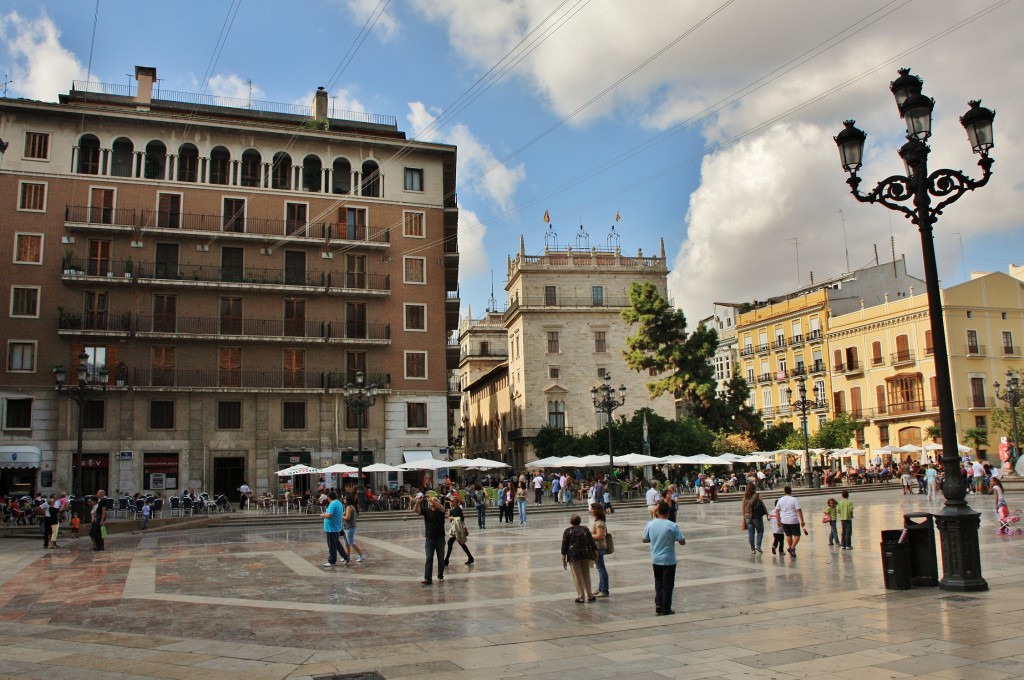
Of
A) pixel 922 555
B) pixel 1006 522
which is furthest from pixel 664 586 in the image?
pixel 1006 522

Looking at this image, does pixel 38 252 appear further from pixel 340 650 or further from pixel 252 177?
pixel 340 650

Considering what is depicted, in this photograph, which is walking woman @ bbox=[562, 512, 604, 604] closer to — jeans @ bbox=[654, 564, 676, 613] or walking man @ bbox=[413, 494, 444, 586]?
jeans @ bbox=[654, 564, 676, 613]

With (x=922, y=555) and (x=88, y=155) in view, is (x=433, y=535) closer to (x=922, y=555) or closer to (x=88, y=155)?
(x=922, y=555)

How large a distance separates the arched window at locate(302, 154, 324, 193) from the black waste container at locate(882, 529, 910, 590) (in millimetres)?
36961

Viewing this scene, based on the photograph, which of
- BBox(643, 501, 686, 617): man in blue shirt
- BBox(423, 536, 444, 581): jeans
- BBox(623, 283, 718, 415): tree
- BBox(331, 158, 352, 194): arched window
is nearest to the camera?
BBox(643, 501, 686, 617): man in blue shirt

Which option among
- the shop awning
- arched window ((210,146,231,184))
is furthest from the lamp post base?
arched window ((210,146,231,184))

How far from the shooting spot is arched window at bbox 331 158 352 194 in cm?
4341

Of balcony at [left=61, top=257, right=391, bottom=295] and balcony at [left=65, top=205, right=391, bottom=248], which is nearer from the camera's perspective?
balcony at [left=61, top=257, right=391, bottom=295]

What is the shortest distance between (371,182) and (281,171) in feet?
15.2

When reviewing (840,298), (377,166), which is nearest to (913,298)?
(840,298)

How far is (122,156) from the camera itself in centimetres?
4072

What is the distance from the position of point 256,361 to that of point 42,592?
28.0 m

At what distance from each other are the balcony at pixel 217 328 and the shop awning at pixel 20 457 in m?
5.56

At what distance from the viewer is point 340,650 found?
872 centimetres
